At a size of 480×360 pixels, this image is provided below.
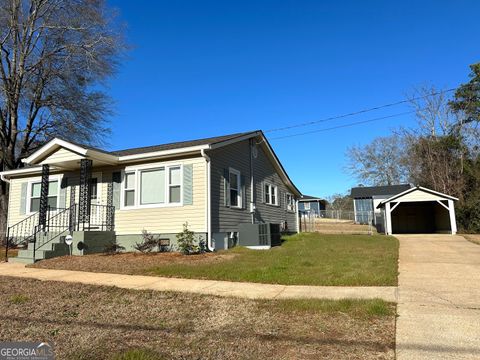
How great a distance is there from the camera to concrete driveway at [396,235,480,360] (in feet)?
12.6

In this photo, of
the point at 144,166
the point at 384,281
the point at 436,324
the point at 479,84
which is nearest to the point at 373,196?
the point at 479,84

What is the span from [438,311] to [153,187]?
10.4m

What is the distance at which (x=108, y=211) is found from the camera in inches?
559

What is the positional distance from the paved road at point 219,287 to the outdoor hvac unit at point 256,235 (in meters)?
6.10

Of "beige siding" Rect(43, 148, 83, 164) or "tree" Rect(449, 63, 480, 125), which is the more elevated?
"tree" Rect(449, 63, 480, 125)

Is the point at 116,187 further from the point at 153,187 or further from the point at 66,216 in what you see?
the point at 66,216

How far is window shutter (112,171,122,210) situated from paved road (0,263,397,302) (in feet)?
16.3

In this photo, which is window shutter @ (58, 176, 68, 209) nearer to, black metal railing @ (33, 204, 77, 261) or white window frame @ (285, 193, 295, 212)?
black metal railing @ (33, 204, 77, 261)

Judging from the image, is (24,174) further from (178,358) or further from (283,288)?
(178,358)

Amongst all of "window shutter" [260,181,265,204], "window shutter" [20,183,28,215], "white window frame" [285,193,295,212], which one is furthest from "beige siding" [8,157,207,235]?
"white window frame" [285,193,295,212]

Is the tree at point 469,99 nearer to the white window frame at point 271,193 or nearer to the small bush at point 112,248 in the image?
the white window frame at point 271,193

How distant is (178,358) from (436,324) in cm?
315

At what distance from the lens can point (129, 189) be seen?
46.1 ft

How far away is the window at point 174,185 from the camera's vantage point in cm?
1320
